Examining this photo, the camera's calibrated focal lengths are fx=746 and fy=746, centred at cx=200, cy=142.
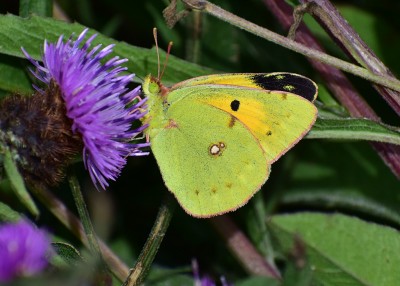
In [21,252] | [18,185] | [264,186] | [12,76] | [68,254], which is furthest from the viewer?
[264,186]

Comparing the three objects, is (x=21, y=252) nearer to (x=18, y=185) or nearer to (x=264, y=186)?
(x=18, y=185)

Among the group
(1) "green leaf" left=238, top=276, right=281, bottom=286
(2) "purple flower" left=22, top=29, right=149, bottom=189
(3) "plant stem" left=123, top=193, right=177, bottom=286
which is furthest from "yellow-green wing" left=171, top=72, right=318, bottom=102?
(1) "green leaf" left=238, top=276, right=281, bottom=286

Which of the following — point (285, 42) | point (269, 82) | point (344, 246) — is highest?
point (285, 42)

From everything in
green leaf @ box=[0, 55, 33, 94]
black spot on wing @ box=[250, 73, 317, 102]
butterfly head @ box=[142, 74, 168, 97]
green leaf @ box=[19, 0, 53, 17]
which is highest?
black spot on wing @ box=[250, 73, 317, 102]

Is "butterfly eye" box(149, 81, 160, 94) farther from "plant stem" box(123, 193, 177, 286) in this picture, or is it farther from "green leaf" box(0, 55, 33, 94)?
"green leaf" box(0, 55, 33, 94)

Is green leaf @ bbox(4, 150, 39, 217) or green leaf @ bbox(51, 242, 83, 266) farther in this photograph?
green leaf @ bbox(51, 242, 83, 266)

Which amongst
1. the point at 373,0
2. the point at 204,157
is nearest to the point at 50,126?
the point at 204,157

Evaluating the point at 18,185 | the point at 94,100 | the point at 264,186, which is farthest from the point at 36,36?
the point at 264,186

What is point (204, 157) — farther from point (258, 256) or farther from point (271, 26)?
point (271, 26)
